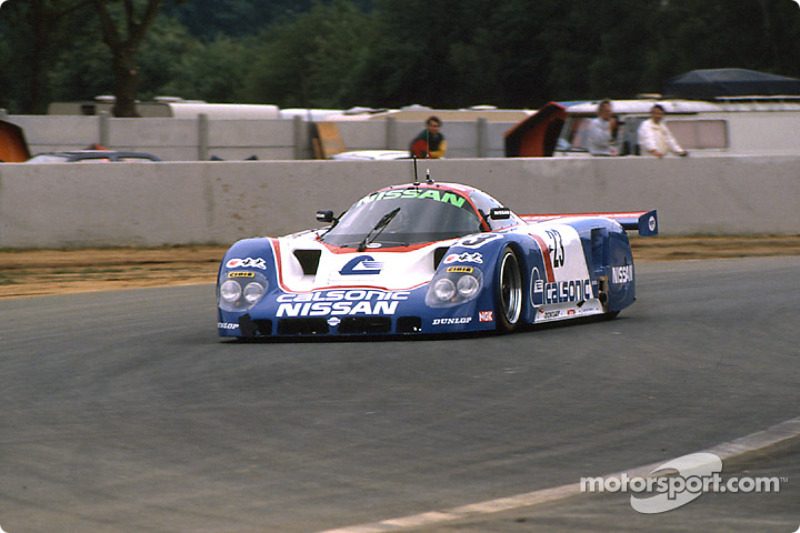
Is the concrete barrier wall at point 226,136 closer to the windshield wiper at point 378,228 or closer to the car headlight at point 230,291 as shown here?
the windshield wiper at point 378,228

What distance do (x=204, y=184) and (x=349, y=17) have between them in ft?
284

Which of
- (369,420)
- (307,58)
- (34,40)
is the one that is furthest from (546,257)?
(307,58)

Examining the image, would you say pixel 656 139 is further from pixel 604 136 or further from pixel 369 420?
pixel 369 420

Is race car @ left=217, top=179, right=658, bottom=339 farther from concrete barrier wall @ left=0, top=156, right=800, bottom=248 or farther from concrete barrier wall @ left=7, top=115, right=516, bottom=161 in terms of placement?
concrete barrier wall @ left=7, top=115, right=516, bottom=161

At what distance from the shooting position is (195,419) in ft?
23.2

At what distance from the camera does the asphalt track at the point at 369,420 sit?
523 cm

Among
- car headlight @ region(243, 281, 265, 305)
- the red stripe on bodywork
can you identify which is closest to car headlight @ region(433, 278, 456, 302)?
the red stripe on bodywork

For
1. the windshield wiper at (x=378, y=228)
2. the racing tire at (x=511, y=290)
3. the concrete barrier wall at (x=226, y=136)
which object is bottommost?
the concrete barrier wall at (x=226, y=136)

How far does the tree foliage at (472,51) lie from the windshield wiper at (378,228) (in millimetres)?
37883

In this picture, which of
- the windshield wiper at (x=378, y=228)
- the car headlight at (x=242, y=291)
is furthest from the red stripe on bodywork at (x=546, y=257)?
the car headlight at (x=242, y=291)

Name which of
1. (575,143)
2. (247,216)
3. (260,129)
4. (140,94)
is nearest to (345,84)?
(140,94)

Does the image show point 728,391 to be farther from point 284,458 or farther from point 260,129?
point 260,129

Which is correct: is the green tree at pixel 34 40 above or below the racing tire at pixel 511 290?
above

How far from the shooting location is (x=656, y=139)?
20953 mm
